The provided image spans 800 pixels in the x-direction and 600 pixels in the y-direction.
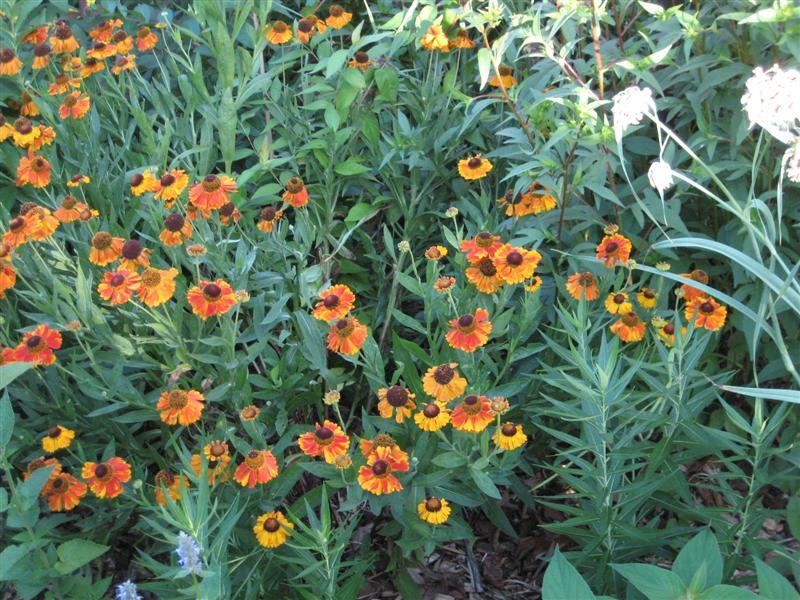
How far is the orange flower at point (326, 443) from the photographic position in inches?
72.1

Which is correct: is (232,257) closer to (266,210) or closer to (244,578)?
(266,210)

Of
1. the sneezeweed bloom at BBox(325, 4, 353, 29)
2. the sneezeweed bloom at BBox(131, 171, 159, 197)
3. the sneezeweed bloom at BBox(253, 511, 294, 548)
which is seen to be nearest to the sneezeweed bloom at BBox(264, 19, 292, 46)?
the sneezeweed bloom at BBox(325, 4, 353, 29)

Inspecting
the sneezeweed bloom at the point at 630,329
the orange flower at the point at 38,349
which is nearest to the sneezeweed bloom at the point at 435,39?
the sneezeweed bloom at the point at 630,329

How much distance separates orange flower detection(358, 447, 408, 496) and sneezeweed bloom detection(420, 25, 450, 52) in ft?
4.48

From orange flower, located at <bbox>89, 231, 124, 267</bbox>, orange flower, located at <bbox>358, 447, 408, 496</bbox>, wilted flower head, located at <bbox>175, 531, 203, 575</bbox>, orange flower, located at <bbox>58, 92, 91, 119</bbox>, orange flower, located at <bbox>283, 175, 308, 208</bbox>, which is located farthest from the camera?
orange flower, located at <bbox>58, 92, 91, 119</bbox>

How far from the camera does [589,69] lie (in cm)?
253

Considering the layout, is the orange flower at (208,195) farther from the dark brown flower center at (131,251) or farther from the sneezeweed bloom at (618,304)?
the sneezeweed bloom at (618,304)

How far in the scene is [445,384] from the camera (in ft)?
6.11

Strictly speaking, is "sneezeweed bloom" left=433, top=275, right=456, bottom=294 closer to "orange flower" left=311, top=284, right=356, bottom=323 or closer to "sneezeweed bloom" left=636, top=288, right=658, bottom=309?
"orange flower" left=311, top=284, right=356, bottom=323

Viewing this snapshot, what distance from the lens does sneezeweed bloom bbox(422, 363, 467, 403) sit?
1.86 meters

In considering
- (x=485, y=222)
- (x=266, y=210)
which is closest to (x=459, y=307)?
(x=485, y=222)

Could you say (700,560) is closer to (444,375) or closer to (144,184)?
(444,375)

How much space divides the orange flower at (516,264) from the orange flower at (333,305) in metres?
0.35

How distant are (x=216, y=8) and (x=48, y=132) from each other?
623mm
